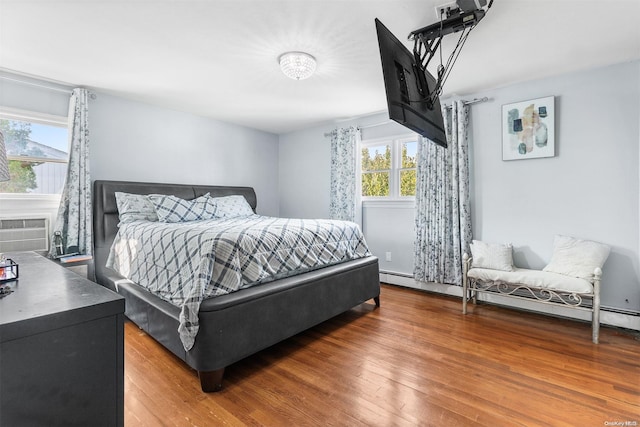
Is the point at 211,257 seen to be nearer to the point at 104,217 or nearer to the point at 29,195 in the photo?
the point at 104,217

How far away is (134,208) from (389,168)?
3219mm

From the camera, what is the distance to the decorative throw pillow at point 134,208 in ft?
10.7

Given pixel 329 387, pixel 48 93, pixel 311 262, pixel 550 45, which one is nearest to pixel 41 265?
pixel 329 387

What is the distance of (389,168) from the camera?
433 centimetres

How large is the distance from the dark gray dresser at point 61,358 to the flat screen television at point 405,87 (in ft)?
5.21

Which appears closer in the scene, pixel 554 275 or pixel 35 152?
pixel 554 275

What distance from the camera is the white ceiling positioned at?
6.55 ft

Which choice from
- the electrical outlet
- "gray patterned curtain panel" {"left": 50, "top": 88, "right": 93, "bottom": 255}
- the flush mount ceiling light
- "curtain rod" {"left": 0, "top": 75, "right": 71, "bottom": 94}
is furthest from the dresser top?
"curtain rod" {"left": 0, "top": 75, "right": 71, "bottom": 94}

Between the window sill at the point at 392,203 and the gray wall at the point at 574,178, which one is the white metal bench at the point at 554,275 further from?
the window sill at the point at 392,203

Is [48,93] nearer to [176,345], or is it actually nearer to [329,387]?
[176,345]

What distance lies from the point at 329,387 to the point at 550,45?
3075 mm

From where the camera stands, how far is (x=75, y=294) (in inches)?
35.1

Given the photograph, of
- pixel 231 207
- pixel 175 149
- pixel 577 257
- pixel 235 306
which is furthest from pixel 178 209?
pixel 577 257

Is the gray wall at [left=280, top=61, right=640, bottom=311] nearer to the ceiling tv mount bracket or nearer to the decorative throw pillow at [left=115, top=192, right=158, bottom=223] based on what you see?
the ceiling tv mount bracket
